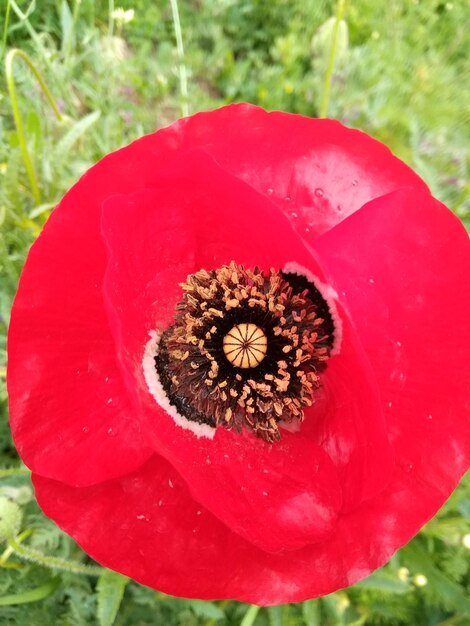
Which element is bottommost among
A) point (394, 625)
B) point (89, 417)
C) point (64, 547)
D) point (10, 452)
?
point (394, 625)

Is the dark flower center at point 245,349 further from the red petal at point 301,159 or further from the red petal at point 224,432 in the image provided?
the red petal at point 301,159

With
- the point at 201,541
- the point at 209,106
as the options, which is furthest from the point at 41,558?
the point at 209,106

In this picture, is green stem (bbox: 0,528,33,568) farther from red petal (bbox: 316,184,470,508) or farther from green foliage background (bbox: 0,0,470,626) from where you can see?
red petal (bbox: 316,184,470,508)

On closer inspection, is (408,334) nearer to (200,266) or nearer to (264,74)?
(200,266)

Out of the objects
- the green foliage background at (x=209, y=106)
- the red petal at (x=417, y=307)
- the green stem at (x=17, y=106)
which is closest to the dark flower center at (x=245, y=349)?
the red petal at (x=417, y=307)

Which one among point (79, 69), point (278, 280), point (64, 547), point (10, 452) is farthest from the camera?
point (79, 69)

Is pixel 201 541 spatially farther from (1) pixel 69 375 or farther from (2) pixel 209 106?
(2) pixel 209 106

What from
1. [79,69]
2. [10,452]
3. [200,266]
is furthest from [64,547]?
[79,69]
